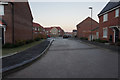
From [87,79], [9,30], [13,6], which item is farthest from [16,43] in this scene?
[87,79]

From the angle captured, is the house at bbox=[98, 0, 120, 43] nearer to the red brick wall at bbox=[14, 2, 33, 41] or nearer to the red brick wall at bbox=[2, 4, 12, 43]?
the red brick wall at bbox=[14, 2, 33, 41]

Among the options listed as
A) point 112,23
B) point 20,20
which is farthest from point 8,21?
point 112,23

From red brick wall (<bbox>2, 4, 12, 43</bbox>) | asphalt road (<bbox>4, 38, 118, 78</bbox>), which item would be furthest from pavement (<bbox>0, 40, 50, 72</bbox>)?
red brick wall (<bbox>2, 4, 12, 43</bbox>)

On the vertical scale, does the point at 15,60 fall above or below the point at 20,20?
below

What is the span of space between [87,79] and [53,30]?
8054 cm

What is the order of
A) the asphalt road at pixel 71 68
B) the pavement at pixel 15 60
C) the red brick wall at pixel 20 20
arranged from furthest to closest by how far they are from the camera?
1. the red brick wall at pixel 20 20
2. the pavement at pixel 15 60
3. the asphalt road at pixel 71 68

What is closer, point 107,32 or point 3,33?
point 3,33

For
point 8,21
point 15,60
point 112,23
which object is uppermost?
point 112,23

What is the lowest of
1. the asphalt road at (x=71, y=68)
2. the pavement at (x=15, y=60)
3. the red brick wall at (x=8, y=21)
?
the asphalt road at (x=71, y=68)

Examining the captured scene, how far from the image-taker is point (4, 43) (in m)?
11.0

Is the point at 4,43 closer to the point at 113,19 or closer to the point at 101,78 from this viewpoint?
the point at 101,78

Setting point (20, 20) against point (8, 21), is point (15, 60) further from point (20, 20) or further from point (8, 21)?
point (20, 20)

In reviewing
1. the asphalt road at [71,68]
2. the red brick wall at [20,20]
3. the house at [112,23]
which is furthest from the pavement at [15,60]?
the house at [112,23]

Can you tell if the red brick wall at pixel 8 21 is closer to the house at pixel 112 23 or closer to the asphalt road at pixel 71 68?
the asphalt road at pixel 71 68
